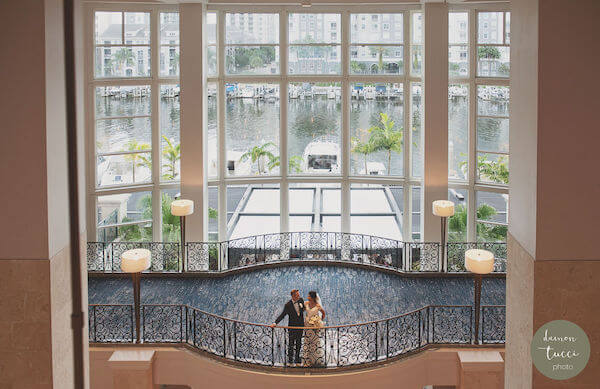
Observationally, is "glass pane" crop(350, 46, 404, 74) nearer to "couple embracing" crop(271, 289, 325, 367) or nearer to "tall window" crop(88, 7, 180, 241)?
"tall window" crop(88, 7, 180, 241)

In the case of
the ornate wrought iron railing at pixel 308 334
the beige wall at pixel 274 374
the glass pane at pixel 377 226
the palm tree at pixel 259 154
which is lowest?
the beige wall at pixel 274 374

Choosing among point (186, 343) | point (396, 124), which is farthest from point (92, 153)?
point (396, 124)

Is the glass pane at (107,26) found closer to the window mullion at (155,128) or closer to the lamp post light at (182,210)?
the window mullion at (155,128)

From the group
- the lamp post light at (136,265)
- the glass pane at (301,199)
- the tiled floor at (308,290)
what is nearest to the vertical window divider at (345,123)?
the glass pane at (301,199)

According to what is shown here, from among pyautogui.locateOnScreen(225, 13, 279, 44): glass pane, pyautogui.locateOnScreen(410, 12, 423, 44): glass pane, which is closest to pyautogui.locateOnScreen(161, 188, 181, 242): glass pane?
pyautogui.locateOnScreen(225, 13, 279, 44): glass pane

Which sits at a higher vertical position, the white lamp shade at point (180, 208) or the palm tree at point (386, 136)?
the palm tree at point (386, 136)

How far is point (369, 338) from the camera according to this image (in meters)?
12.2

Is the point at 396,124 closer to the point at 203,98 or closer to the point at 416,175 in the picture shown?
the point at 416,175

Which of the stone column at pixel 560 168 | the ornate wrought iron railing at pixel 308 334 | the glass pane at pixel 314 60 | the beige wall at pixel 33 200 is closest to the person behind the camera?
the stone column at pixel 560 168

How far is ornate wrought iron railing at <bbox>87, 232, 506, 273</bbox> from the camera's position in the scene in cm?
1653

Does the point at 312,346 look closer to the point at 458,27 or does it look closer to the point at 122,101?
the point at 122,101

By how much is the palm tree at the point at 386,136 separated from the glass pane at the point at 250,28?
11.7 feet

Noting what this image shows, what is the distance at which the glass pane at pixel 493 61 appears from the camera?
55.6ft

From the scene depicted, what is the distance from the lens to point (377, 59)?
57.8 feet
